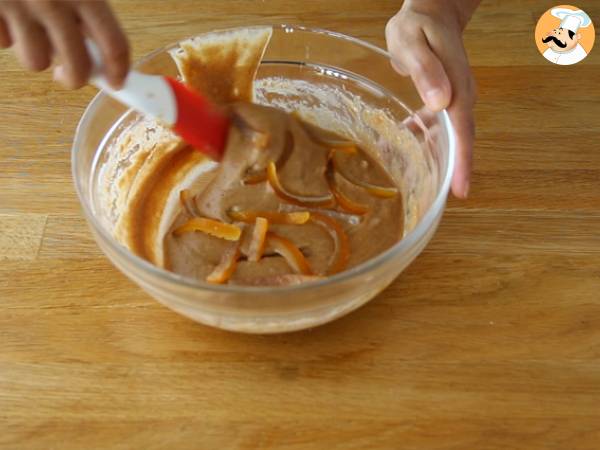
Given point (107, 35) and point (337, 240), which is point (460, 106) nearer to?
point (337, 240)

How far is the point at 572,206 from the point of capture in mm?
1367

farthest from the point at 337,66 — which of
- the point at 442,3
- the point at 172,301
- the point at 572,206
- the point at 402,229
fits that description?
the point at 172,301

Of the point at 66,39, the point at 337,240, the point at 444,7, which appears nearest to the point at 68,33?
the point at 66,39

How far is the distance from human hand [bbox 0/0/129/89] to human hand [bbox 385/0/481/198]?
1.83 ft

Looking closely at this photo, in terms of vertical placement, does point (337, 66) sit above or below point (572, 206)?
above

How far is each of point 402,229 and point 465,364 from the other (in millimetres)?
284

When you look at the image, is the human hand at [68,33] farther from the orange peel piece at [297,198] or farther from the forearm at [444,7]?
the forearm at [444,7]

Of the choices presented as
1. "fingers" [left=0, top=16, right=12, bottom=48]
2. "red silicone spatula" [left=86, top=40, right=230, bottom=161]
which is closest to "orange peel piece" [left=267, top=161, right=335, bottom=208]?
"red silicone spatula" [left=86, top=40, right=230, bottom=161]

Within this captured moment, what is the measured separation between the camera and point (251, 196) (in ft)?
4.38

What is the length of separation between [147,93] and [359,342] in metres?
0.54

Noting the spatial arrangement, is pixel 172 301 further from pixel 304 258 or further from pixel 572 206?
pixel 572 206

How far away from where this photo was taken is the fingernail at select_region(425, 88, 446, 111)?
48.9 inches

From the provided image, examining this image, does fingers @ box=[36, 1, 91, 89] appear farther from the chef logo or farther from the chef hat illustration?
the chef hat illustration

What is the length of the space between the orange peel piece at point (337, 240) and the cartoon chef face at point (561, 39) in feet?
2.64
